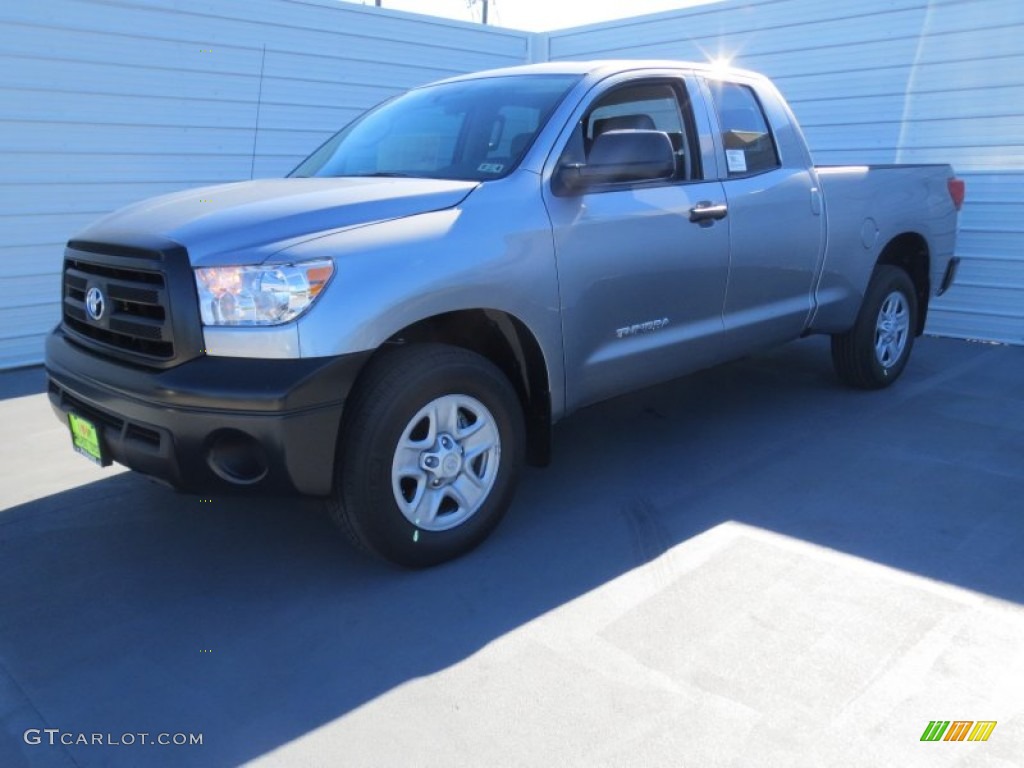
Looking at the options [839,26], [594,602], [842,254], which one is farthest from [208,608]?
[839,26]

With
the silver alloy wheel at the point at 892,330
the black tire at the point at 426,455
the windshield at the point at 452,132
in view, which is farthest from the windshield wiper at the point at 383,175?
the silver alloy wheel at the point at 892,330

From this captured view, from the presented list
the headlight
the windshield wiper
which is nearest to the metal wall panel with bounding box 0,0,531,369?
the windshield wiper

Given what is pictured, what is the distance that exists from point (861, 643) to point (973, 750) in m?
0.50

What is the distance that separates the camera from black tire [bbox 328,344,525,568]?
2.89 meters

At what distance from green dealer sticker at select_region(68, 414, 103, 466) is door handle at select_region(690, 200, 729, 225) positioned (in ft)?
8.81

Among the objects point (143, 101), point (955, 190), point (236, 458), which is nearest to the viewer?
point (236, 458)

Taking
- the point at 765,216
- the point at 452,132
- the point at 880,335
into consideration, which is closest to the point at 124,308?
the point at 452,132

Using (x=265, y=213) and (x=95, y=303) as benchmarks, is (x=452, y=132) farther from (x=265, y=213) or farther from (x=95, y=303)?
(x=95, y=303)

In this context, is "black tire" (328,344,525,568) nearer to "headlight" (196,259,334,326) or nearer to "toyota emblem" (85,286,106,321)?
"headlight" (196,259,334,326)

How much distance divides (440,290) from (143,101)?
545 cm

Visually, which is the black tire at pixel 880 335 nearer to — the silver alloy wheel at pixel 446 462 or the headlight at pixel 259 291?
the silver alloy wheel at pixel 446 462

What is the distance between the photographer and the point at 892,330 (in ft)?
18.0

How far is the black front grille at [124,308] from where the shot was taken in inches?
111

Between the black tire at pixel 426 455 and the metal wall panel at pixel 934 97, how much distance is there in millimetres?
5712
